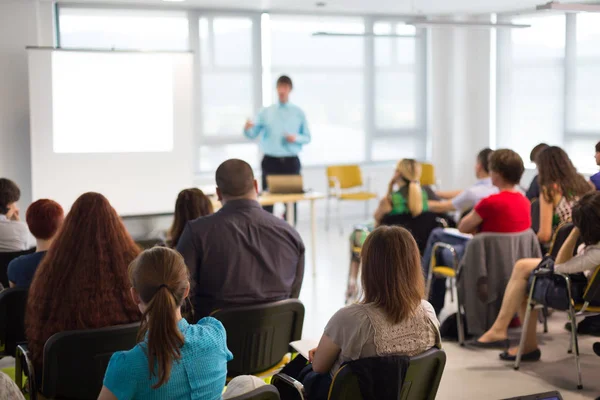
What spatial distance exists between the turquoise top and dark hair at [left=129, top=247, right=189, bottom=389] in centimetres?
3

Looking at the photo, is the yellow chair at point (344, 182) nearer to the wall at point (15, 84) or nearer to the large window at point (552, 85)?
the large window at point (552, 85)

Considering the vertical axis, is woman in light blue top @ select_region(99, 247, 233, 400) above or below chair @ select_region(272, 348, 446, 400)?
above

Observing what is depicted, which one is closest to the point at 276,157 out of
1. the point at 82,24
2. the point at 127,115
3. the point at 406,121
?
the point at 127,115

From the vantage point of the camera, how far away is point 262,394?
79.7 inches

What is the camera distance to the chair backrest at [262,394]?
1990mm

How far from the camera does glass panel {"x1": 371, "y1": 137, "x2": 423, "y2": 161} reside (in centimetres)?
1109

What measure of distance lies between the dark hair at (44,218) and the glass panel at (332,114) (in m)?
7.06

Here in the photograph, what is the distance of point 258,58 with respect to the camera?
32.8 feet

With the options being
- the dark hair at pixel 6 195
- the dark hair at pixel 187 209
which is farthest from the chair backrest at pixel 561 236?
the dark hair at pixel 6 195

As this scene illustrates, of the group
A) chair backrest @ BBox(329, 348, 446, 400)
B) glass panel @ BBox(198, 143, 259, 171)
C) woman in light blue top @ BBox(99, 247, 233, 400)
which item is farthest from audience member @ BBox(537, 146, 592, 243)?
glass panel @ BBox(198, 143, 259, 171)

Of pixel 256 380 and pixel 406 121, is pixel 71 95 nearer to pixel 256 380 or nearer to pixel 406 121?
pixel 406 121

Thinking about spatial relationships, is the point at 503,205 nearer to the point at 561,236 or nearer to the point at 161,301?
the point at 561,236

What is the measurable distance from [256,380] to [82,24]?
773 cm

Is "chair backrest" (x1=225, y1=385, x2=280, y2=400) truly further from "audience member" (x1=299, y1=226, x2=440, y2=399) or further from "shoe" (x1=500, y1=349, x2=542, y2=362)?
"shoe" (x1=500, y1=349, x2=542, y2=362)
